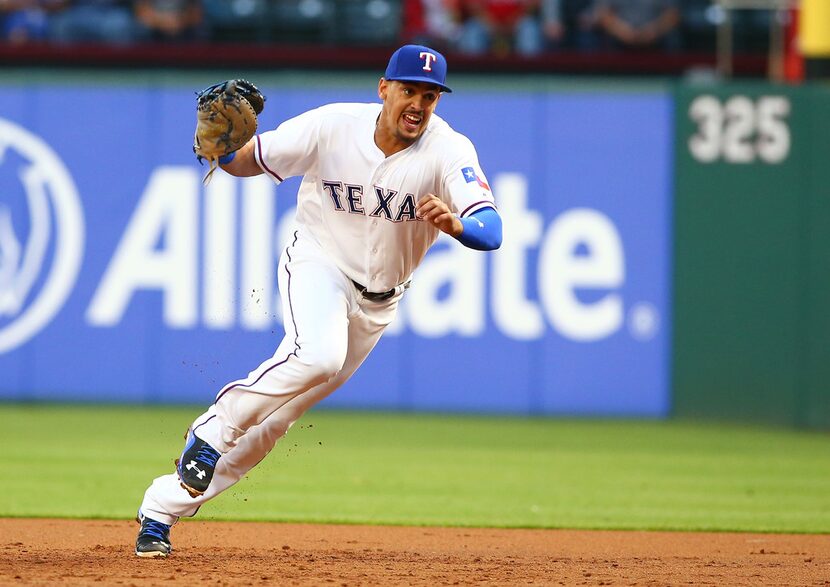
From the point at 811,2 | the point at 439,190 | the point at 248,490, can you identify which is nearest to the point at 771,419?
the point at 811,2

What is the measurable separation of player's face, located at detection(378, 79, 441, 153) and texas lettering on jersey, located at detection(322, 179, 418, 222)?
22 centimetres

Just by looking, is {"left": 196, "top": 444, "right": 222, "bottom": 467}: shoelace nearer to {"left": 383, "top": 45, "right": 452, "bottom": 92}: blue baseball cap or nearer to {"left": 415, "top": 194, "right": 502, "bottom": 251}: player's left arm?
{"left": 415, "top": 194, "right": 502, "bottom": 251}: player's left arm

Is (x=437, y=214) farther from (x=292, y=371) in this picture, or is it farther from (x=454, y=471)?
(x=454, y=471)

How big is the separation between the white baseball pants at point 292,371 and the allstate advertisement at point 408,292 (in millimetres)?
5893

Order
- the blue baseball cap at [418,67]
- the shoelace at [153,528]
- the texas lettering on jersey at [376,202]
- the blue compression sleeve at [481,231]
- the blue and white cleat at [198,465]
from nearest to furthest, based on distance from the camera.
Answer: the blue compression sleeve at [481,231] < the blue and white cleat at [198,465] < the blue baseball cap at [418,67] < the shoelace at [153,528] < the texas lettering on jersey at [376,202]

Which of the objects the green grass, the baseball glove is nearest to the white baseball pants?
the baseball glove

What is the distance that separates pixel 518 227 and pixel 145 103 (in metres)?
3.36

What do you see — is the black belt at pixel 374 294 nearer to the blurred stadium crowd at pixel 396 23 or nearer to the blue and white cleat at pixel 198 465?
the blue and white cleat at pixel 198 465

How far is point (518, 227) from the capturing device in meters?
11.6

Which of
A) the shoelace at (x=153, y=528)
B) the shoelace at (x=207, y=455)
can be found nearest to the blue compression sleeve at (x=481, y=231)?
the shoelace at (x=207, y=455)

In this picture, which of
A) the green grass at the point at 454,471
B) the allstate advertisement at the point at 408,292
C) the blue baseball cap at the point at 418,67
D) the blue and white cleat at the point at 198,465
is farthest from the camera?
the allstate advertisement at the point at 408,292

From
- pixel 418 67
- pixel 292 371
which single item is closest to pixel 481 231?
pixel 418 67

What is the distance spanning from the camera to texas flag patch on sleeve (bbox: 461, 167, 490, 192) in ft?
17.8

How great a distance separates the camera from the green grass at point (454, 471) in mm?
7199
